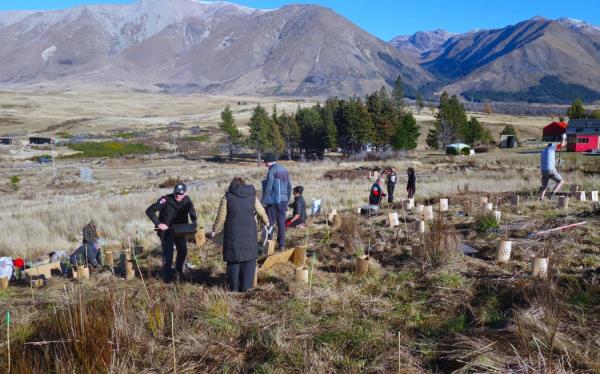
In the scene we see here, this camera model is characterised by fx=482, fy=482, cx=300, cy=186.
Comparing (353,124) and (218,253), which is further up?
(353,124)

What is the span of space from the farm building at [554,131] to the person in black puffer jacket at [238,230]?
60.1 meters

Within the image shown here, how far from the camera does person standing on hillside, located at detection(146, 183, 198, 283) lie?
6.79 m

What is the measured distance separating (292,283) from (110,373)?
2727 mm

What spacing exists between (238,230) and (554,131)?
63568 mm

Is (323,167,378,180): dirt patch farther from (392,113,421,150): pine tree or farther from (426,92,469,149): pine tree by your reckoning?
(426,92,469,149): pine tree

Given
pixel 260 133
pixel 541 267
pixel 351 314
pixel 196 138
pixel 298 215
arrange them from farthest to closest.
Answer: pixel 196 138
pixel 260 133
pixel 298 215
pixel 541 267
pixel 351 314

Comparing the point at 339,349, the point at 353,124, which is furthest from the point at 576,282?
the point at 353,124

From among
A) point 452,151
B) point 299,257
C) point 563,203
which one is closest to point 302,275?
point 299,257

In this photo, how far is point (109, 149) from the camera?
216ft

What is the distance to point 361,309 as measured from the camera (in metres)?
5.24

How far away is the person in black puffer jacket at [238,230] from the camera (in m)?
5.69

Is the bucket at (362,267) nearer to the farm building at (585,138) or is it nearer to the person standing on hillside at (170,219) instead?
the person standing on hillside at (170,219)

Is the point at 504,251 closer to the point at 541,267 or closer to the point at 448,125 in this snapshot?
the point at 541,267

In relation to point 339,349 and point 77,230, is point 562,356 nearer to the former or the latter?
point 339,349
